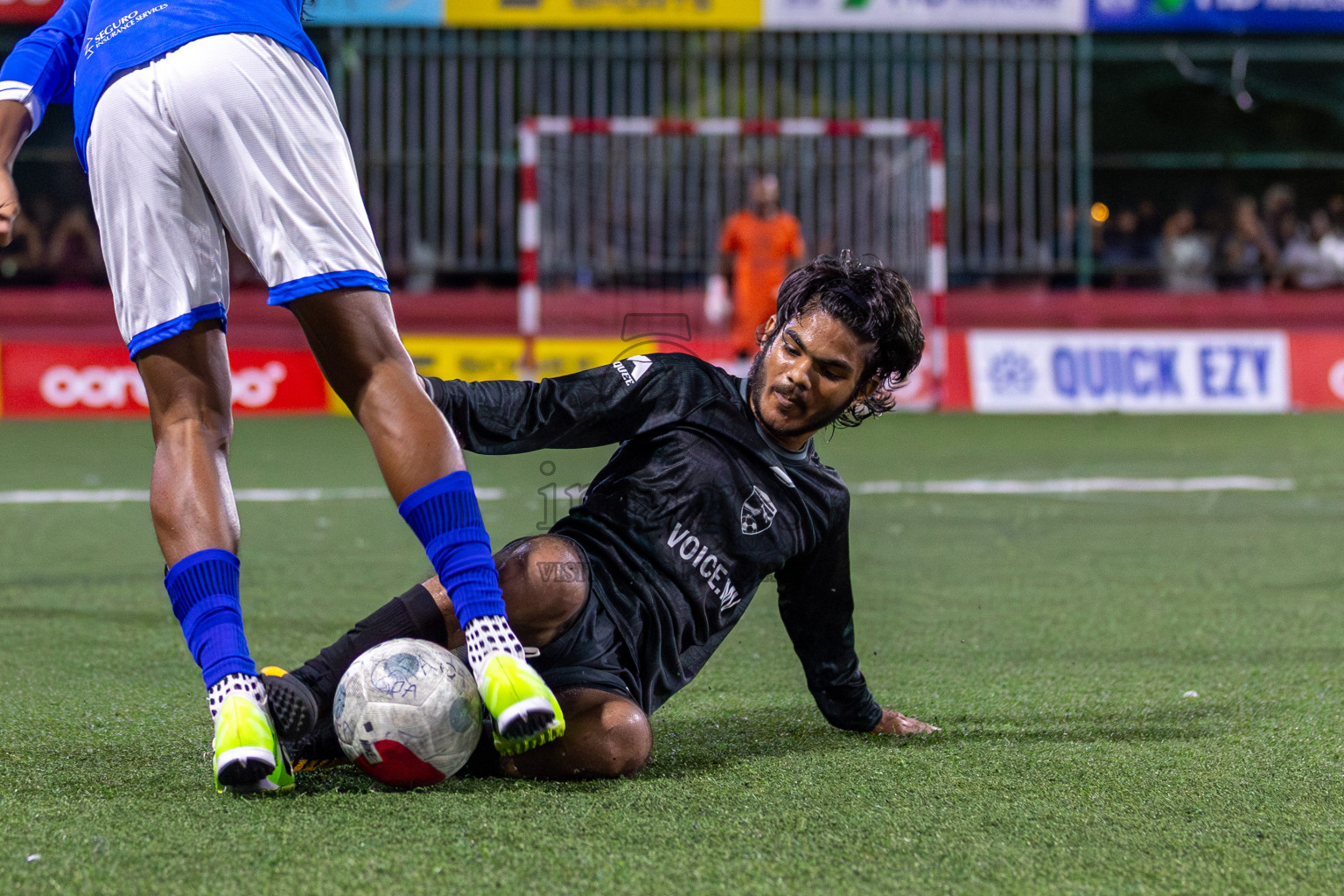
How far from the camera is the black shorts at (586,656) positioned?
2.62m

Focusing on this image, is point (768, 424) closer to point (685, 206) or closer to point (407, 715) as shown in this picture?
point (407, 715)

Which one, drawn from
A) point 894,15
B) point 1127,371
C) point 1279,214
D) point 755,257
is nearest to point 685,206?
point 755,257

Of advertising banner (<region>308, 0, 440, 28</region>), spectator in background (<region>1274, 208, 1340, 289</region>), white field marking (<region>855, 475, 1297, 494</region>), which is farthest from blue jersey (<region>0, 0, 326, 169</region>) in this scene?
spectator in background (<region>1274, 208, 1340, 289</region>)

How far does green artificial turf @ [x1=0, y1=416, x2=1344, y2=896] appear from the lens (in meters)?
2.10

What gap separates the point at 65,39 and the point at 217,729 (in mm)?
1300

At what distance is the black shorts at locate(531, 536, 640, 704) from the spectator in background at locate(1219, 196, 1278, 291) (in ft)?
45.4

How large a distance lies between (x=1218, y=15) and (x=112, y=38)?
13633 mm

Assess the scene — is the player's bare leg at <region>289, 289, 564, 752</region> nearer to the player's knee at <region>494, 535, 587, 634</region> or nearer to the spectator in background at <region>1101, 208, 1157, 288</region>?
the player's knee at <region>494, 535, 587, 634</region>

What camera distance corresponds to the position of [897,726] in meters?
2.97

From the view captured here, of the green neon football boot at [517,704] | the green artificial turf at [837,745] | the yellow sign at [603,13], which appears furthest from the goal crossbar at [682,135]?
the green neon football boot at [517,704]

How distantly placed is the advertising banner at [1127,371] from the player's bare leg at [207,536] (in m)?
11.0

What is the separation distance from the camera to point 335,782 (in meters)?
2.55

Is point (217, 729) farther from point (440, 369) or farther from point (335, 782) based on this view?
point (440, 369)

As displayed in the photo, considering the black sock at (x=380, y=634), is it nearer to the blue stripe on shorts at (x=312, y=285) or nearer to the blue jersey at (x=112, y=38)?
the blue stripe on shorts at (x=312, y=285)
